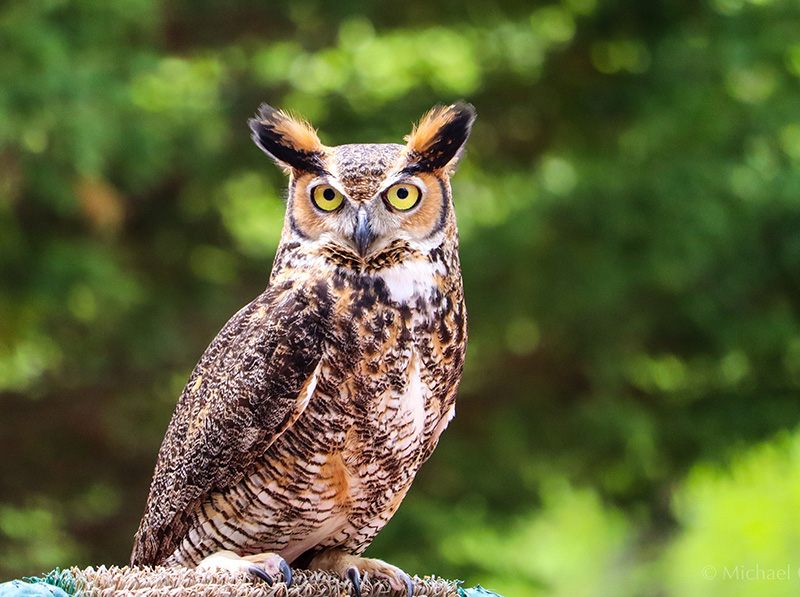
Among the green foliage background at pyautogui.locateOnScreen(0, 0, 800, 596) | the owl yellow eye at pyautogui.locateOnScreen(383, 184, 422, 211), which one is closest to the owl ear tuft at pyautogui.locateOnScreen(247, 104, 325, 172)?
the owl yellow eye at pyautogui.locateOnScreen(383, 184, 422, 211)

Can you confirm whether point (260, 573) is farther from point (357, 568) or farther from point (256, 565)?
point (357, 568)

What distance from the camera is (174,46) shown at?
4336mm

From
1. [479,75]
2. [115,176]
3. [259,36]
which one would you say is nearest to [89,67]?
[115,176]

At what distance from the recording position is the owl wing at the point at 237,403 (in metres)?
1.40

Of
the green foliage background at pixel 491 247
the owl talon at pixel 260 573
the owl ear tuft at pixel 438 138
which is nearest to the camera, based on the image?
the owl talon at pixel 260 573

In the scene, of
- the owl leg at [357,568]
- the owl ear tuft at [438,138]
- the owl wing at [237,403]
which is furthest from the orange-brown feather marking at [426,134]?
the owl leg at [357,568]

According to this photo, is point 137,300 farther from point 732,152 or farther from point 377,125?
point 732,152

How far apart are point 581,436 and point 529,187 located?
112 cm

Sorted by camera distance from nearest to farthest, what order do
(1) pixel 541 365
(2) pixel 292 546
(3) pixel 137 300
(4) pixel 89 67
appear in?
(2) pixel 292 546
(4) pixel 89 67
(3) pixel 137 300
(1) pixel 541 365

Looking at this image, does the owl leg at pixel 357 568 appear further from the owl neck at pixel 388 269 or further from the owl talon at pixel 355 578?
the owl neck at pixel 388 269

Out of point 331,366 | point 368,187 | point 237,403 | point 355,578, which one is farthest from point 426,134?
point 355,578

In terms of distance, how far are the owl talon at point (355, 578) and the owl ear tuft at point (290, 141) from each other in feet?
→ 2.15

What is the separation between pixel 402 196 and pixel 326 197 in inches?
4.8

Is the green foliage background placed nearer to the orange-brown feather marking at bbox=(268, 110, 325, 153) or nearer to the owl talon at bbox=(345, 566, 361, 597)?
the orange-brown feather marking at bbox=(268, 110, 325, 153)
